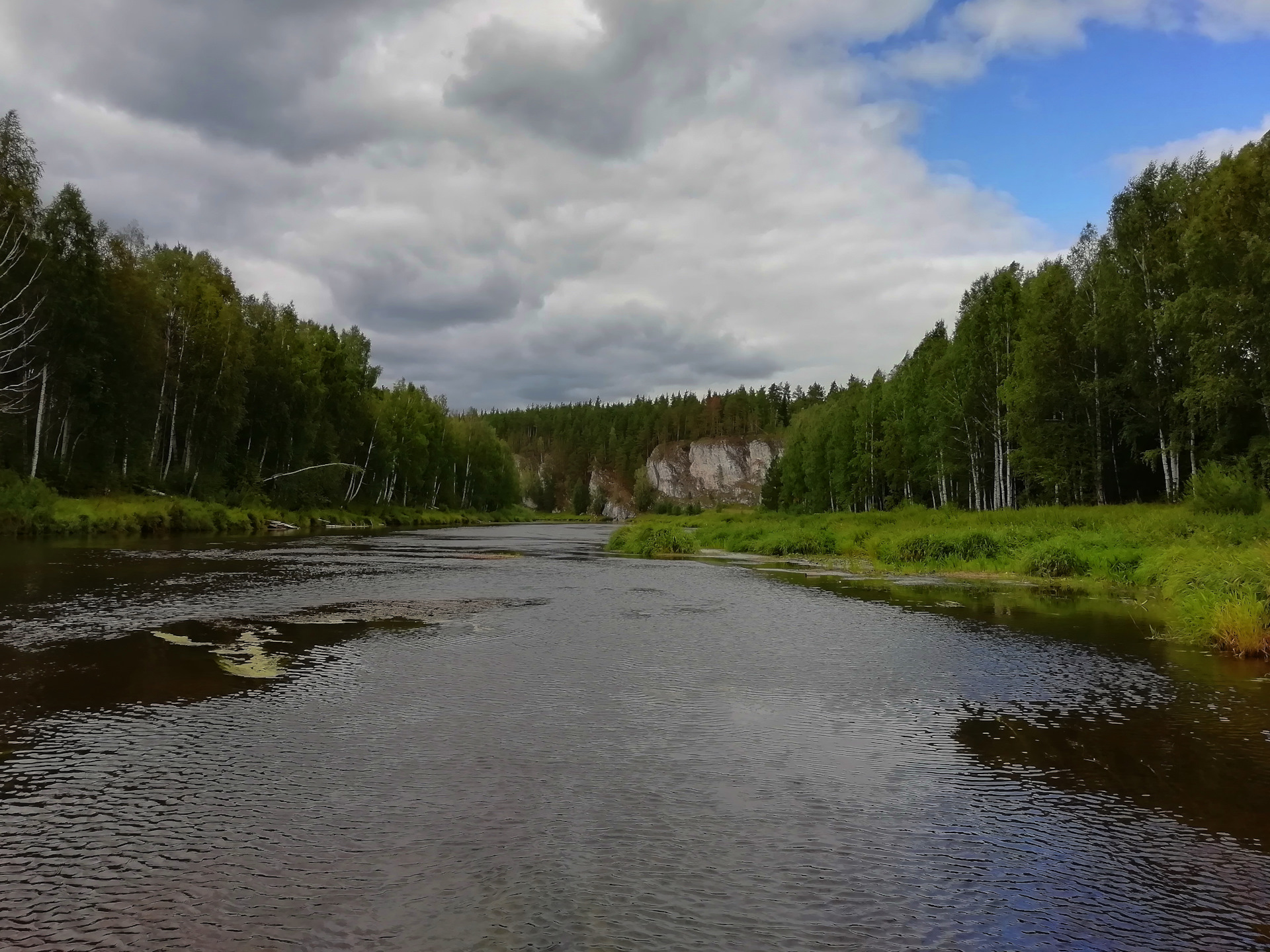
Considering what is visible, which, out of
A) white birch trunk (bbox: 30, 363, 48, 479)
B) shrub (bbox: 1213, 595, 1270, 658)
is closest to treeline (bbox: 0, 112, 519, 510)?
white birch trunk (bbox: 30, 363, 48, 479)

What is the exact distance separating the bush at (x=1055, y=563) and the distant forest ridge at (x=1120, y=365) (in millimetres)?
6203

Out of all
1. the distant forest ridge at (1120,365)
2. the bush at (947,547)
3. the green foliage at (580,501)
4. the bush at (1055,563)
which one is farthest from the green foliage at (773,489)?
the bush at (1055,563)

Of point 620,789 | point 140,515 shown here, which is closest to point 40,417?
point 140,515

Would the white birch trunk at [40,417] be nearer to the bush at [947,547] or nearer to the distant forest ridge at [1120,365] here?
the bush at [947,547]

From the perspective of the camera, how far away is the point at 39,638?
1373 cm

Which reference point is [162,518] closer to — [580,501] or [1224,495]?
[1224,495]

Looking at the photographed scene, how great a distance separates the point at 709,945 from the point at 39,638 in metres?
13.8

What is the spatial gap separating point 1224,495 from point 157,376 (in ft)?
191

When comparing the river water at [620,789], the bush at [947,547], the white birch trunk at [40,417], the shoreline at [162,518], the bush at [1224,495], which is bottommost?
the river water at [620,789]

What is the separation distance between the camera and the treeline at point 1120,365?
34.2 metres

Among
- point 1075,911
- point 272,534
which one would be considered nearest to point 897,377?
point 272,534

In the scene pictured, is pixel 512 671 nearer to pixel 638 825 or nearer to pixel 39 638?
pixel 638 825

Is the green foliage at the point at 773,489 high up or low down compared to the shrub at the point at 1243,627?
up

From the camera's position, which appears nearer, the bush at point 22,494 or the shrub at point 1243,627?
the shrub at point 1243,627
